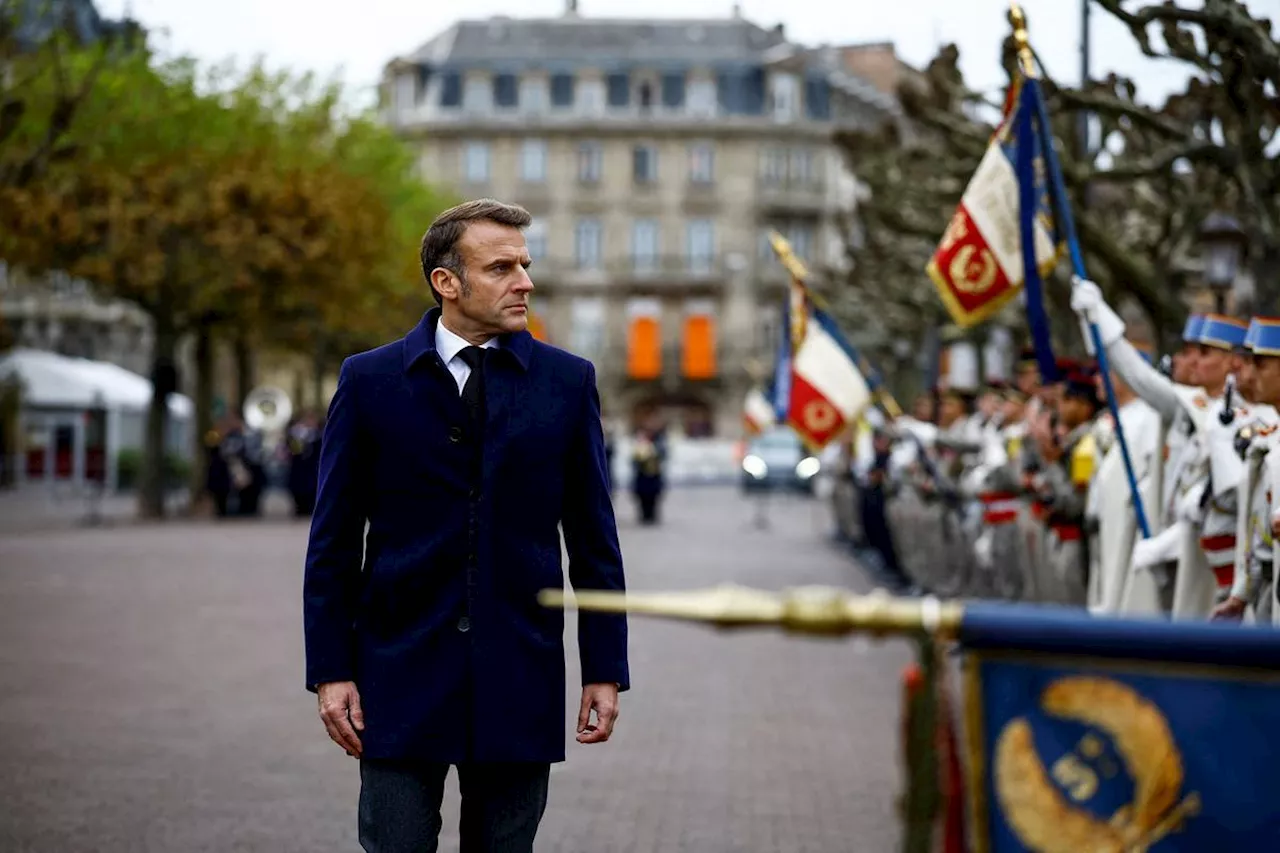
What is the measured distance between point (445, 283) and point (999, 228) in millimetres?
7004

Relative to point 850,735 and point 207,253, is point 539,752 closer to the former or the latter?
point 850,735

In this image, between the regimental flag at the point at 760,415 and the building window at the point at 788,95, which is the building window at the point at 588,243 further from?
the regimental flag at the point at 760,415

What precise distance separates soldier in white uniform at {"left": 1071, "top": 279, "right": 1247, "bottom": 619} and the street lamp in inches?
425

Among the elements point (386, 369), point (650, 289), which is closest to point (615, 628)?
point (386, 369)

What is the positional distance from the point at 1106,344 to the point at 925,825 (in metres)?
7.27

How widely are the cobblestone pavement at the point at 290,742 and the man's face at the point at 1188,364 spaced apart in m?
2.14

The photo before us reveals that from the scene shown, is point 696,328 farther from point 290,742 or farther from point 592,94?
point 290,742

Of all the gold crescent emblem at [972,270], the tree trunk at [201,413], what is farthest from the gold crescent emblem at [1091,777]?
the tree trunk at [201,413]

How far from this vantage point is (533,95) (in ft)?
298

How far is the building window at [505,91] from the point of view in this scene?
90750mm

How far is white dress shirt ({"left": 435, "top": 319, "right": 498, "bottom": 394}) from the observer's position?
16.0 feet

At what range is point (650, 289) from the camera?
90750 mm

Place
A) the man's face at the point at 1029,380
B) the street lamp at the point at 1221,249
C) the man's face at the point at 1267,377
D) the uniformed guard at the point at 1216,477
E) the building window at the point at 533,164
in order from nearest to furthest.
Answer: the man's face at the point at 1267,377
the uniformed guard at the point at 1216,477
the man's face at the point at 1029,380
the street lamp at the point at 1221,249
the building window at the point at 533,164

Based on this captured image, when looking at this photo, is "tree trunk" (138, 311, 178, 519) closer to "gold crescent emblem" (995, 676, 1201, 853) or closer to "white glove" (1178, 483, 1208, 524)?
"white glove" (1178, 483, 1208, 524)
